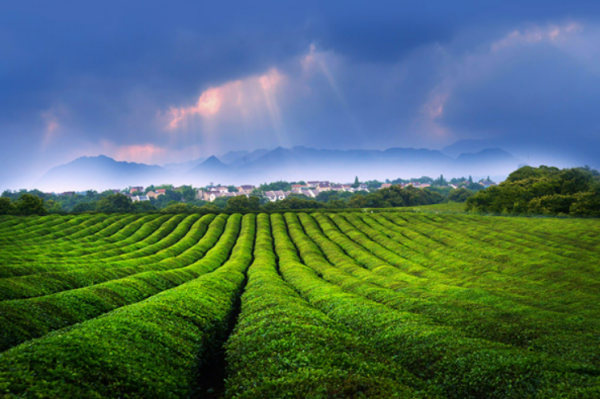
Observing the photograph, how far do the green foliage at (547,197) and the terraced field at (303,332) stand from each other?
31886mm

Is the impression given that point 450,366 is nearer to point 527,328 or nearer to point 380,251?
point 527,328

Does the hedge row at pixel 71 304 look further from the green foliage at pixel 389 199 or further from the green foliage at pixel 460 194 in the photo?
the green foliage at pixel 460 194

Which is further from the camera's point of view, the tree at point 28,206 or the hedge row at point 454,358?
the tree at point 28,206

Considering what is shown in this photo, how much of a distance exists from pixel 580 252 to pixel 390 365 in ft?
126

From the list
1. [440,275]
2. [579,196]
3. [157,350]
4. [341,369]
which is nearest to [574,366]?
[341,369]

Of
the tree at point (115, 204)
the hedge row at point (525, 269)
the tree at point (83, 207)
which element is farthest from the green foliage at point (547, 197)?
the tree at point (83, 207)

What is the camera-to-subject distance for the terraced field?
365 inches

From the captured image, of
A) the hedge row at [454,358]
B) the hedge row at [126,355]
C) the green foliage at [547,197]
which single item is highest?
the green foliage at [547,197]

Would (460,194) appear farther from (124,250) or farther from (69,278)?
(69,278)

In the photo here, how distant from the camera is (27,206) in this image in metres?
78.4

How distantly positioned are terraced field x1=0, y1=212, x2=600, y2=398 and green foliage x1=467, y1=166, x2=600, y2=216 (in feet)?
Answer: 105

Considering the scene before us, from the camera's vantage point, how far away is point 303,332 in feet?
43.8

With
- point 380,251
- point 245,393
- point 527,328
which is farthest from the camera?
point 380,251

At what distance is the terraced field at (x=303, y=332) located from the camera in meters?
9.27
